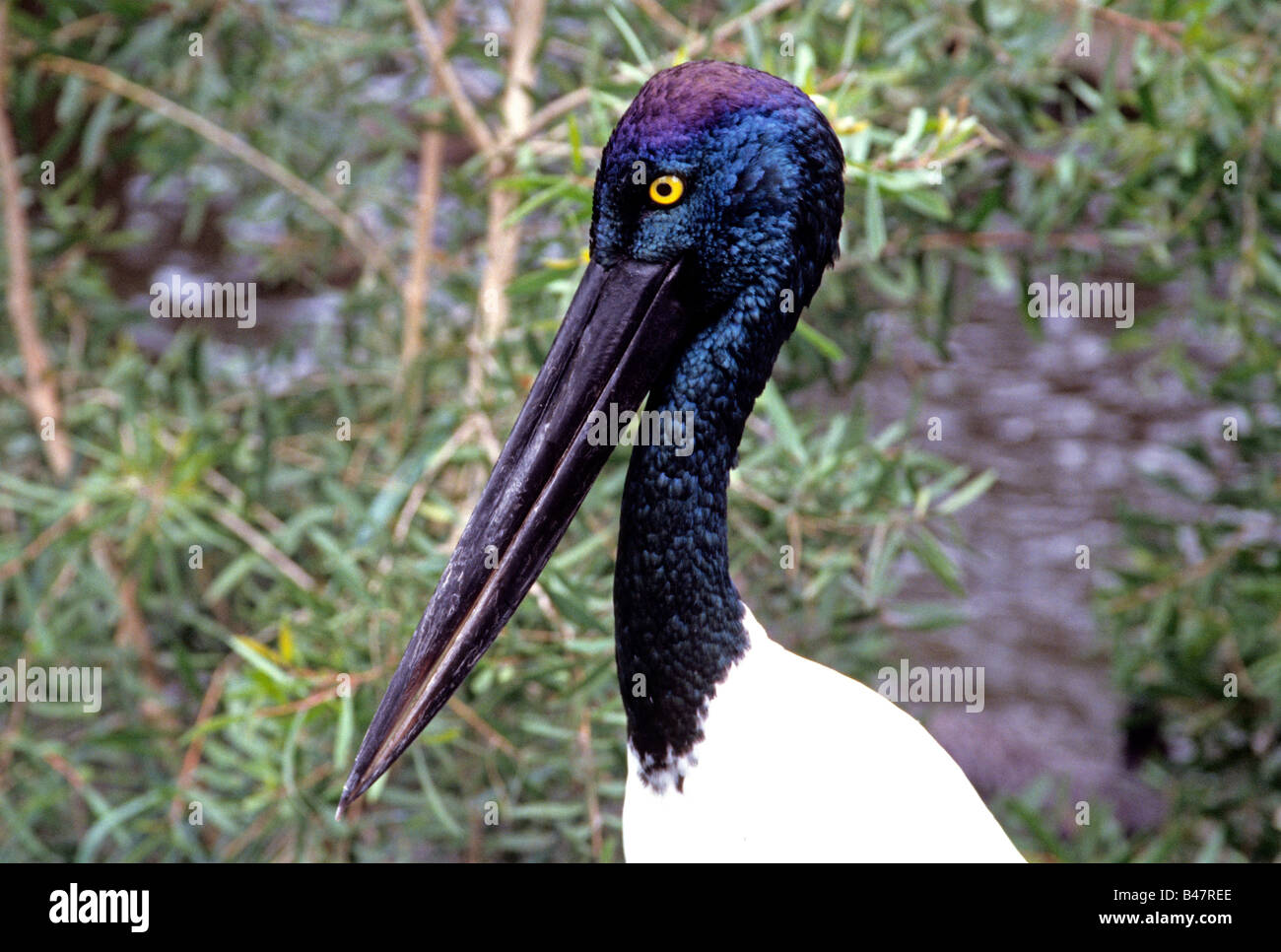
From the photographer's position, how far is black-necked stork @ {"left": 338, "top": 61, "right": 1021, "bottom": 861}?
1.63 m

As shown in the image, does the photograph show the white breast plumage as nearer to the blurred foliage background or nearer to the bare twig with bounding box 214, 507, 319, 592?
the blurred foliage background

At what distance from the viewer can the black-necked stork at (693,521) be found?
64.2 inches

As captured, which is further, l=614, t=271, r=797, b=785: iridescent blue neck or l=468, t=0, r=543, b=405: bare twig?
l=468, t=0, r=543, b=405: bare twig

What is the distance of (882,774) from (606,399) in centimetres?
53

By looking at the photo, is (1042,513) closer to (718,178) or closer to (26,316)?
(26,316)

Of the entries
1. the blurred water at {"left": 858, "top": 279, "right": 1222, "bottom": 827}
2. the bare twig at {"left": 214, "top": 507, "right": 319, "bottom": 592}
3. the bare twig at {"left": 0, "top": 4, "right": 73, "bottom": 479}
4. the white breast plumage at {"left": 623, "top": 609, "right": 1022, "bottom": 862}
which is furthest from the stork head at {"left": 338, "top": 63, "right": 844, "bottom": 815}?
the blurred water at {"left": 858, "top": 279, "right": 1222, "bottom": 827}

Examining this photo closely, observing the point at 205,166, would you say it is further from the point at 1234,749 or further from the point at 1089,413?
the point at 1089,413

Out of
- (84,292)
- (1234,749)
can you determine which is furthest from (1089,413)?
(84,292)

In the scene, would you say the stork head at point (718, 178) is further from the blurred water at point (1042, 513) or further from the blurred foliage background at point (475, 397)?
the blurred water at point (1042, 513)

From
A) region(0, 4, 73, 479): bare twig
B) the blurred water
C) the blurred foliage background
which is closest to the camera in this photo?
the blurred foliage background

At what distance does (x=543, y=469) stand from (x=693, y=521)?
0.18 m

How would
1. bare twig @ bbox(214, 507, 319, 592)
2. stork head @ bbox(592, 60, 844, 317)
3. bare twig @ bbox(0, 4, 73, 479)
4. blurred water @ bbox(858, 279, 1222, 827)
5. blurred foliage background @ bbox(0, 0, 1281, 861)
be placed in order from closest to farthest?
stork head @ bbox(592, 60, 844, 317), blurred foliage background @ bbox(0, 0, 1281, 861), bare twig @ bbox(214, 507, 319, 592), bare twig @ bbox(0, 4, 73, 479), blurred water @ bbox(858, 279, 1222, 827)

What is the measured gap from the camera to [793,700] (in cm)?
Answer: 172

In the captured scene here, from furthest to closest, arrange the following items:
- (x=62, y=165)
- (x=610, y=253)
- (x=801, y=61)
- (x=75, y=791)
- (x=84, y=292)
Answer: (x=62, y=165) → (x=84, y=292) → (x=75, y=791) → (x=801, y=61) → (x=610, y=253)
